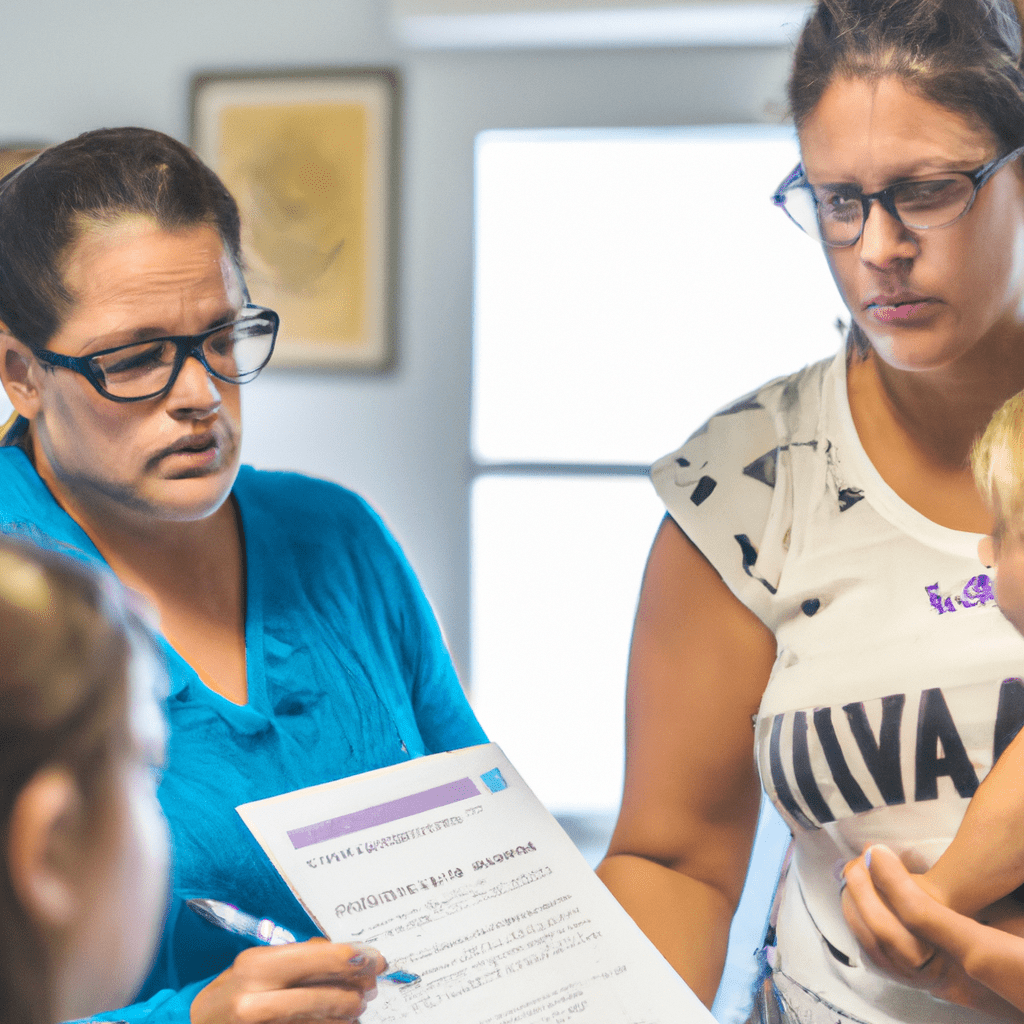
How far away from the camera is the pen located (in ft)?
2.72

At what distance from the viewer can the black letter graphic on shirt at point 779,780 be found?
97 centimetres

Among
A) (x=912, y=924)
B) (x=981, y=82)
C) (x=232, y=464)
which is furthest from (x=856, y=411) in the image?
(x=232, y=464)

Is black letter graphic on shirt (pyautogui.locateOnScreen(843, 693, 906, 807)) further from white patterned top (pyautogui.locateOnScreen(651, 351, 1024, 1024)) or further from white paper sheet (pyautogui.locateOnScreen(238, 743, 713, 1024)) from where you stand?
white paper sheet (pyautogui.locateOnScreen(238, 743, 713, 1024))

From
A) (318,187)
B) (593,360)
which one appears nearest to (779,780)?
(593,360)

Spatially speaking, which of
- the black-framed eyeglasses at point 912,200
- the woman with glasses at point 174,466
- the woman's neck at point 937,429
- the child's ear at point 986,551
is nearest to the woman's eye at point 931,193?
the black-framed eyeglasses at point 912,200

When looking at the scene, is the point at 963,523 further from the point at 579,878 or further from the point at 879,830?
the point at 579,878

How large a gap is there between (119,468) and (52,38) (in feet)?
8.26

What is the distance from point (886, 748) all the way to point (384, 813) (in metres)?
0.45

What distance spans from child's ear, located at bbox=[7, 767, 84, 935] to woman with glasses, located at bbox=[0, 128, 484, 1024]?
0.30 m

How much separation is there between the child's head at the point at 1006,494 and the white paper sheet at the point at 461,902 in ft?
1.41

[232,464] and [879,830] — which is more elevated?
[232,464]

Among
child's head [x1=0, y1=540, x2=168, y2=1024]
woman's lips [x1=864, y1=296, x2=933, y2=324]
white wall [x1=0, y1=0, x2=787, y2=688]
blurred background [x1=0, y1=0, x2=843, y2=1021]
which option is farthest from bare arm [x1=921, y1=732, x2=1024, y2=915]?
white wall [x1=0, y1=0, x2=787, y2=688]

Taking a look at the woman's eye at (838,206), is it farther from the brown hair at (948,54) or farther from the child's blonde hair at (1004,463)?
the child's blonde hair at (1004,463)

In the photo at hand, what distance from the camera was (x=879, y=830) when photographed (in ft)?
3.09
